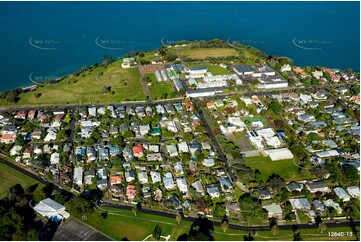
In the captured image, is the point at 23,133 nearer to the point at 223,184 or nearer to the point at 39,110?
the point at 39,110

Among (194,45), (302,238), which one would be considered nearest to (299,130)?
(302,238)

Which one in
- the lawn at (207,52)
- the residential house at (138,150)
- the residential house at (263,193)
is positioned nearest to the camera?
the residential house at (263,193)

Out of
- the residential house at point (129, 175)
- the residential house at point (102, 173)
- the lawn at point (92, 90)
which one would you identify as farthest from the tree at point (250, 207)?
the lawn at point (92, 90)

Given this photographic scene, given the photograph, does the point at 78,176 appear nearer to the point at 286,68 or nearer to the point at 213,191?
the point at 213,191

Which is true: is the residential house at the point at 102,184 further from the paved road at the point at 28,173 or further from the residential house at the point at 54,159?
the residential house at the point at 54,159

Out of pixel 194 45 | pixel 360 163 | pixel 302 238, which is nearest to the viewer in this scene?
pixel 302 238

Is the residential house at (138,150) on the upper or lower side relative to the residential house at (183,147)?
upper

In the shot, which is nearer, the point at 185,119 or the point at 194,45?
the point at 185,119
